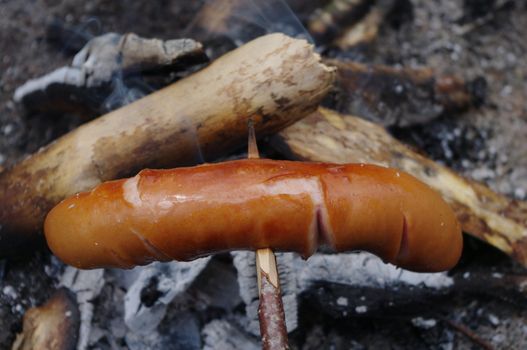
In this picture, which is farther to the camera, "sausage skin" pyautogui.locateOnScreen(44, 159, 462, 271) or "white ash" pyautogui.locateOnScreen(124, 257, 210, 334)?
"white ash" pyautogui.locateOnScreen(124, 257, 210, 334)

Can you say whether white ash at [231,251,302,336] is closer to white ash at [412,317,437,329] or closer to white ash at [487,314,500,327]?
white ash at [412,317,437,329]

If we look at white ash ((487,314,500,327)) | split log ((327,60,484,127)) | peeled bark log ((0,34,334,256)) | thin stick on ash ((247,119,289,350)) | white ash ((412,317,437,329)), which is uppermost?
peeled bark log ((0,34,334,256))

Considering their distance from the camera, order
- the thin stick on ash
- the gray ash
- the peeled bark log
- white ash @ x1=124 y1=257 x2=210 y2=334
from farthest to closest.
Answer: the gray ash < white ash @ x1=124 y1=257 x2=210 y2=334 < the peeled bark log < the thin stick on ash

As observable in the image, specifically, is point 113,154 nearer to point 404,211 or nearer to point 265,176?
point 265,176

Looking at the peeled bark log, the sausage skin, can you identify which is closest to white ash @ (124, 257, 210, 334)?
the peeled bark log

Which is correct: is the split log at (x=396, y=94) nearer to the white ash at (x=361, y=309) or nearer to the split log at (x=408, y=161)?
the split log at (x=408, y=161)

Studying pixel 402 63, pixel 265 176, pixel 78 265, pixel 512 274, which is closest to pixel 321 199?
pixel 265 176

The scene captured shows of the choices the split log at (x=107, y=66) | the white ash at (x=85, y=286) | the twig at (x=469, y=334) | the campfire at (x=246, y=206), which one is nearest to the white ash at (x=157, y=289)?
the campfire at (x=246, y=206)
